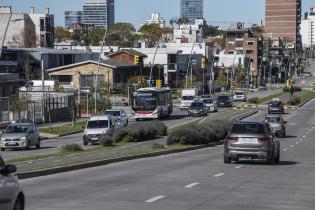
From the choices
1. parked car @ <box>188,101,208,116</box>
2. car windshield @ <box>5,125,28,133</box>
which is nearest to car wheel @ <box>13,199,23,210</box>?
car windshield @ <box>5,125,28,133</box>

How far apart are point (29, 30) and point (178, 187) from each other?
513ft

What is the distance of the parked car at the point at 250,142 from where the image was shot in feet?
97.2

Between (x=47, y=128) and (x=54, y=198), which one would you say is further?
(x=47, y=128)

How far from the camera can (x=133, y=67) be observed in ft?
446

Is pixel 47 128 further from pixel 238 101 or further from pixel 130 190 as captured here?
pixel 238 101

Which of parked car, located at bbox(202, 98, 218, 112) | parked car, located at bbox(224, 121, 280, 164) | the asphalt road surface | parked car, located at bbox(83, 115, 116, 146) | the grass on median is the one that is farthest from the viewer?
parked car, located at bbox(202, 98, 218, 112)

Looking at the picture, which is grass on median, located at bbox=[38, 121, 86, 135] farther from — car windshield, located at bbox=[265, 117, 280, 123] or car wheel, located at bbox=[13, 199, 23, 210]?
car wheel, located at bbox=[13, 199, 23, 210]

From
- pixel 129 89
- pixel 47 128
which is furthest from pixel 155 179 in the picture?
pixel 129 89

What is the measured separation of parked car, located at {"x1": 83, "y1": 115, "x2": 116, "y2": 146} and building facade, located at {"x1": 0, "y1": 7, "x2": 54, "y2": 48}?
118m

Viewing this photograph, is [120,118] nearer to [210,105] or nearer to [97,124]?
[97,124]

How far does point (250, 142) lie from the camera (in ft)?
97.4

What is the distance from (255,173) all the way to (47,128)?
4427cm

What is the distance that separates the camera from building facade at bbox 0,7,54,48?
561ft

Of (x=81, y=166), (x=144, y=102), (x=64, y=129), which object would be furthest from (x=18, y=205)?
(x=144, y=102)
